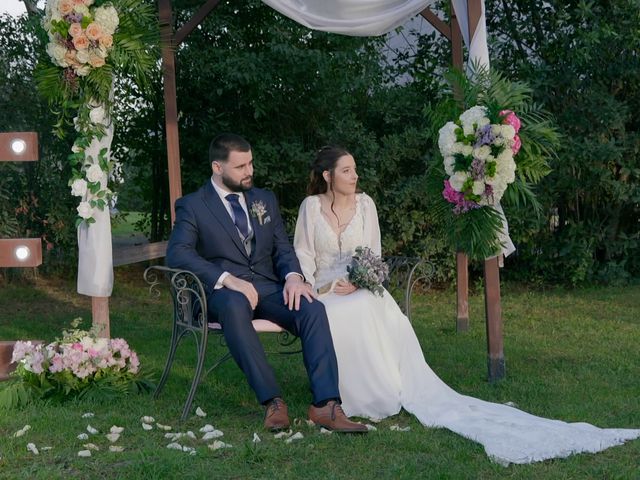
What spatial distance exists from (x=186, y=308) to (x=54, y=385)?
0.82 metres

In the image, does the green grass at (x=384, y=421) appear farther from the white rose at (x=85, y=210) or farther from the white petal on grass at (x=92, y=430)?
the white rose at (x=85, y=210)

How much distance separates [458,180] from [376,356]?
3.48 ft

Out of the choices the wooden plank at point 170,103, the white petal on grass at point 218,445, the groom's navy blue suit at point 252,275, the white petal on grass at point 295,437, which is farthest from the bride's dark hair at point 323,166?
the white petal on grass at point 218,445

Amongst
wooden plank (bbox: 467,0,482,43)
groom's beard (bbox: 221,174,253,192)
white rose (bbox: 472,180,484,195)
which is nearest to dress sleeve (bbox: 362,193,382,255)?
white rose (bbox: 472,180,484,195)

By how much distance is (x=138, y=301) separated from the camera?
8914 mm

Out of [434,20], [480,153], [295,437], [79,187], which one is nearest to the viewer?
[295,437]

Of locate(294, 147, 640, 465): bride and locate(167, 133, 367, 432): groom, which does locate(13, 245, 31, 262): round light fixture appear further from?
locate(294, 147, 640, 465): bride

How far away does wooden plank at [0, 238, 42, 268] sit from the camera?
536 cm

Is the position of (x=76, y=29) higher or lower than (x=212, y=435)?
higher

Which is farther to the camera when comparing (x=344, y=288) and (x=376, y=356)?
(x=344, y=288)

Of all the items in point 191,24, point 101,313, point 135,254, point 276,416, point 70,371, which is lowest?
point 276,416

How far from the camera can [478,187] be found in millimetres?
5090

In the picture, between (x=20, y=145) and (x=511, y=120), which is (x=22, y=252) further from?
(x=511, y=120)

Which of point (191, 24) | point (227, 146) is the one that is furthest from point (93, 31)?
point (191, 24)
